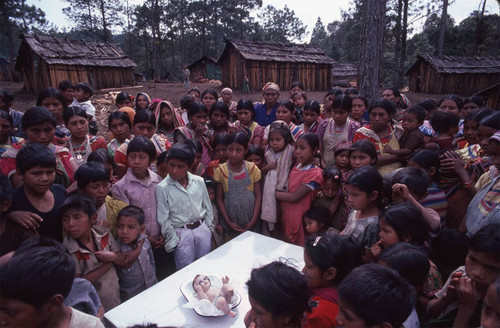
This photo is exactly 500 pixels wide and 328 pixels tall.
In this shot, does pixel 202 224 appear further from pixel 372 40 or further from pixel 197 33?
pixel 197 33

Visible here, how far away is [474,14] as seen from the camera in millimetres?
24891

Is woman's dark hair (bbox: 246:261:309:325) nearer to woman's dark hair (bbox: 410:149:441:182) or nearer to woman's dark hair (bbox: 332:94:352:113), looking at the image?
woman's dark hair (bbox: 410:149:441:182)

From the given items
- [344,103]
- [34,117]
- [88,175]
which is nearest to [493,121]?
[344,103]

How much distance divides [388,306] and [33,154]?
8.34 feet

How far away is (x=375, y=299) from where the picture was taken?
1.34 m

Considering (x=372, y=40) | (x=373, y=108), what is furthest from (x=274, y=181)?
(x=372, y=40)

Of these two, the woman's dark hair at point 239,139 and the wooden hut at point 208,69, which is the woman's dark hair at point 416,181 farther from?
the wooden hut at point 208,69

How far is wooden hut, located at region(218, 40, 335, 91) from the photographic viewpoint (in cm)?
1925

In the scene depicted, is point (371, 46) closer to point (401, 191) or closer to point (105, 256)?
point (401, 191)

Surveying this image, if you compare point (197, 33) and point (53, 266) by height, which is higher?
point (197, 33)

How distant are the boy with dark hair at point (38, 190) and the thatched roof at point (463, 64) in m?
22.8

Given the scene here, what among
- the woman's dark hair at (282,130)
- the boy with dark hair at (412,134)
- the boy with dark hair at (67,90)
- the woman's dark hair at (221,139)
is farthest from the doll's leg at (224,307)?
the boy with dark hair at (67,90)

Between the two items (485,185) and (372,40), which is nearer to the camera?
(485,185)

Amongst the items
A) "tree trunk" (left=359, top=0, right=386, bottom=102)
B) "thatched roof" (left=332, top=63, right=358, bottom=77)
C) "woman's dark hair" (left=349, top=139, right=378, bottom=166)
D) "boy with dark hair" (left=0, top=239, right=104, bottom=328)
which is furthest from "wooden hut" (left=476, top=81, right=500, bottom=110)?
"thatched roof" (left=332, top=63, right=358, bottom=77)
